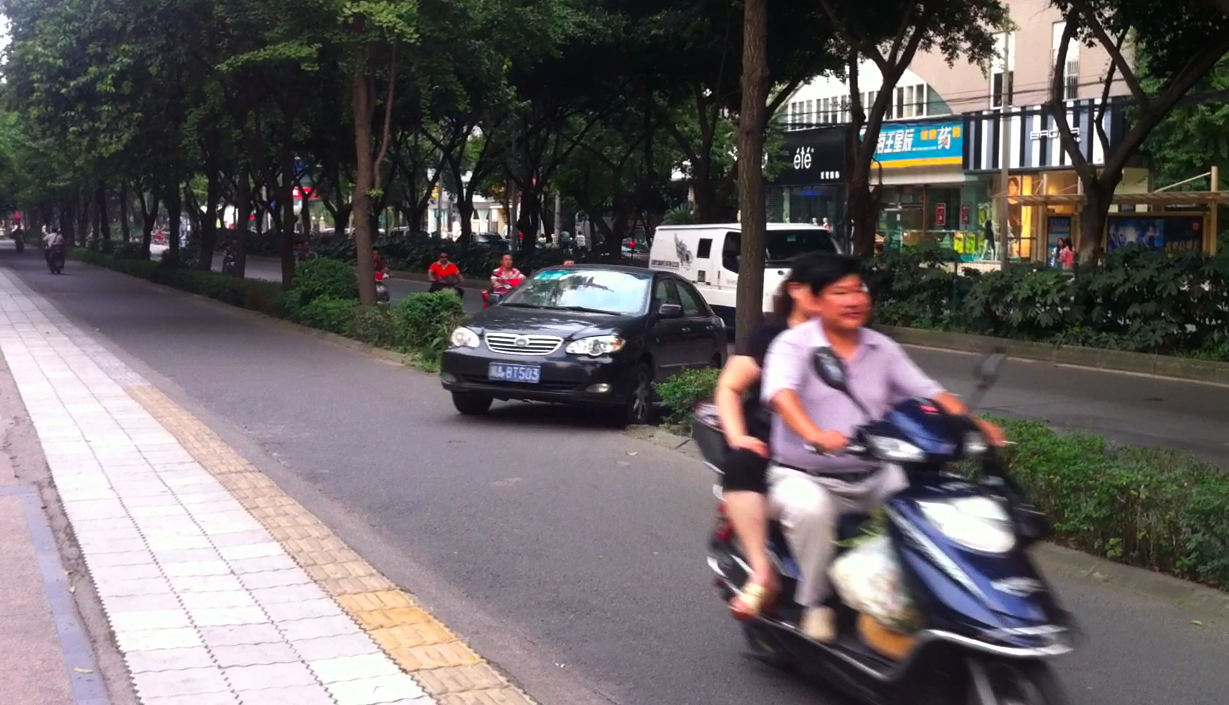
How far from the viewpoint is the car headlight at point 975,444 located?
4.20 meters

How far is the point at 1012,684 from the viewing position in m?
3.92

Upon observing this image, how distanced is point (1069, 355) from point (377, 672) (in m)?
14.9

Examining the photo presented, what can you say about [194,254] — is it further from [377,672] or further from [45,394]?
[377,672]

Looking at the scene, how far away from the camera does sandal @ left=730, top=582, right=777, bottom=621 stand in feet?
15.4

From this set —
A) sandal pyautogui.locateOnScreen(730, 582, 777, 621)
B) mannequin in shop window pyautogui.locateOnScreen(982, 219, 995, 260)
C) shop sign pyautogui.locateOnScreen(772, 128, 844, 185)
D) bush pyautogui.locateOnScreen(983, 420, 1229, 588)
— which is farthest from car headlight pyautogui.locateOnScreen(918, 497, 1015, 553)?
shop sign pyautogui.locateOnScreen(772, 128, 844, 185)

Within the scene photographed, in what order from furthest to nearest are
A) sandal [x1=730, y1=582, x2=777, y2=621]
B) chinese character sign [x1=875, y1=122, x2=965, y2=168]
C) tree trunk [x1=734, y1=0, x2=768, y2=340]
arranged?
chinese character sign [x1=875, y1=122, x2=965, y2=168] < tree trunk [x1=734, y1=0, x2=768, y2=340] < sandal [x1=730, y1=582, x2=777, y2=621]

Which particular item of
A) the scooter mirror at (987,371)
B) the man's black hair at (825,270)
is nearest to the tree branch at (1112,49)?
the man's black hair at (825,270)

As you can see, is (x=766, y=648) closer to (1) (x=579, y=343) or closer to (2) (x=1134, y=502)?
(2) (x=1134, y=502)

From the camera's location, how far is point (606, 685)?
5.28 meters

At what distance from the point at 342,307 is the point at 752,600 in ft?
54.1

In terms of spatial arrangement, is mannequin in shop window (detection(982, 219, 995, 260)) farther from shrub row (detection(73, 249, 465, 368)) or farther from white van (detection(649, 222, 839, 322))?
shrub row (detection(73, 249, 465, 368))

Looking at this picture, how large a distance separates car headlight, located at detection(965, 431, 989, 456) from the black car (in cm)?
712

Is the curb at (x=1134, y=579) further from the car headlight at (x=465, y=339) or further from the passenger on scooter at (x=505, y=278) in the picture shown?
the passenger on scooter at (x=505, y=278)

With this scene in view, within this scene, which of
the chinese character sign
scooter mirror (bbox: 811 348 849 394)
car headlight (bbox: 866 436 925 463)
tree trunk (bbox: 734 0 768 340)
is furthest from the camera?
the chinese character sign
